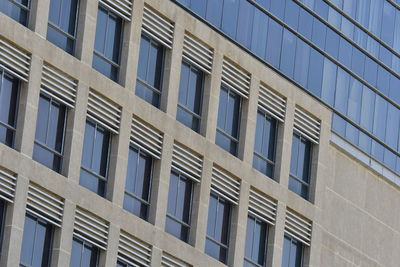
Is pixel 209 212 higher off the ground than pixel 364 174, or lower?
lower

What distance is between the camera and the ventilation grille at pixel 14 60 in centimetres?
6556

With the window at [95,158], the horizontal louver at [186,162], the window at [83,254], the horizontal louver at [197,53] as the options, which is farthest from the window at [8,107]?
the horizontal louver at [197,53]

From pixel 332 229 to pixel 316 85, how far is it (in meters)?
5.41

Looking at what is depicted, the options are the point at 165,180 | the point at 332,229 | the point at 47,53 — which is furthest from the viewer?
the point at 332,229

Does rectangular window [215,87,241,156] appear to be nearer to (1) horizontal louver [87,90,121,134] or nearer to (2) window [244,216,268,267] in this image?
(2) window [244,216,268,267]

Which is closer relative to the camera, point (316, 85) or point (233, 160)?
point (233, 160)

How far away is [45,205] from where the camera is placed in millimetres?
66375

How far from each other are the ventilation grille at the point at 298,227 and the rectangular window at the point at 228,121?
368 centimetres

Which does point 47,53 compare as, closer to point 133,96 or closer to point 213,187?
point 133,96

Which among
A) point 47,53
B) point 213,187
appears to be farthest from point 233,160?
point 47,53

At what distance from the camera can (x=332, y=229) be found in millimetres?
81188

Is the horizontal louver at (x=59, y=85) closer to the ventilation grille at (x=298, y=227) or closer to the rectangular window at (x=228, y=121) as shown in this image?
the rectangular window at (x=228, y=121)

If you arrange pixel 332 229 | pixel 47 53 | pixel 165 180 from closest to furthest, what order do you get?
pixel 47 53 < pixel 165 180 < pixel 332 229

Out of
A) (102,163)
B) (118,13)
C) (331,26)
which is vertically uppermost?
(331,26)
